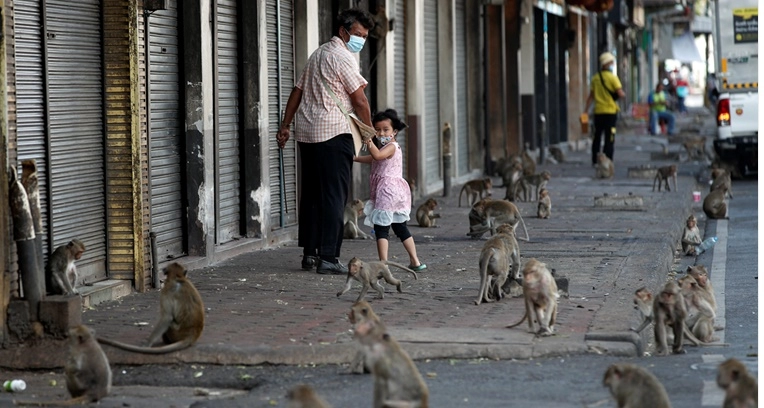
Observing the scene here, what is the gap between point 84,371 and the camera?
7.35 metres

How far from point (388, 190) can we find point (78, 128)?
2614 mm

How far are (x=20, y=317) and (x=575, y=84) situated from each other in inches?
1189

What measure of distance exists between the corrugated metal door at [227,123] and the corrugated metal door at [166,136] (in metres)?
0.64

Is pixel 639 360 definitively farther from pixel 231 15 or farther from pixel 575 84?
pixel 575 84

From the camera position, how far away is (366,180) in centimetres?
1795

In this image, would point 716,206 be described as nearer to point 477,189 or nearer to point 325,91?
point 477,189

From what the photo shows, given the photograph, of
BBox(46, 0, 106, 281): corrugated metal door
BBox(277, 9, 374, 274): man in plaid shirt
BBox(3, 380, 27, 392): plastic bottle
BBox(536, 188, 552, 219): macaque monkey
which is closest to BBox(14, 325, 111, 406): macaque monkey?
BBox(3, 380, 27, 392): plastic bottle

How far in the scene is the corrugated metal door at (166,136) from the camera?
11.6m

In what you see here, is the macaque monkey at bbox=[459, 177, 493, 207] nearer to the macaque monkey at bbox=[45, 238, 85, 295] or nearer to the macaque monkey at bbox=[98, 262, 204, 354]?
the macaque monkey at bbox=[45, 238, 85, 295]

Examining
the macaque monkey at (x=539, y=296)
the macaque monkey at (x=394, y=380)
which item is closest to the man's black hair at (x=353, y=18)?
the macaque monkey at (x=539, y=296)

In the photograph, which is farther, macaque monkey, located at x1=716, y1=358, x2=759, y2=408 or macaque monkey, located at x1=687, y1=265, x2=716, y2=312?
macaque monkey, located at x1=687, y1=265, x2=716, y2=312

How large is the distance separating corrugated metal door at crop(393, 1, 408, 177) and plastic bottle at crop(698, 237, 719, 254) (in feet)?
17.6

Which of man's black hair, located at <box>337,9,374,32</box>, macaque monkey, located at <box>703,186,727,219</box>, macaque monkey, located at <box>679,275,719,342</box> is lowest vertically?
macaque monkey, located at <box>679,275,719,342</box>

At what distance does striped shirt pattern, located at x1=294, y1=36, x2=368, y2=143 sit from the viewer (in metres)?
11.5
